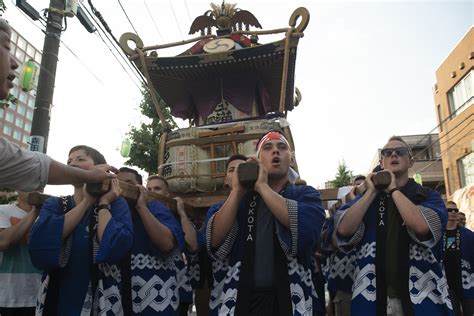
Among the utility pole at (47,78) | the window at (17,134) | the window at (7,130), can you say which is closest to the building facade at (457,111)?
the utility pole at (47,78)

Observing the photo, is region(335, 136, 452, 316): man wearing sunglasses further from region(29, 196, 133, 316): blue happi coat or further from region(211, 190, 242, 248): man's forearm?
region(29, 196, 133, 316): blue happi coat

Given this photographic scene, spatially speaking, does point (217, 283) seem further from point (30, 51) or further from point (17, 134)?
point (17, 134)

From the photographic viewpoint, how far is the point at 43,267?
2.12 metres

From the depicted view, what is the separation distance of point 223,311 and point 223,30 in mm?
5021

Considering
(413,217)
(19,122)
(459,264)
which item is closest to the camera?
(413,217)

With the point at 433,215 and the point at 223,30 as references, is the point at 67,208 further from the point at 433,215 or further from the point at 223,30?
the point at 223,30

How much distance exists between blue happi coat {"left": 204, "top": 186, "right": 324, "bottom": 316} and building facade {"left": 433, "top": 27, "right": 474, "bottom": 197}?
473 inches

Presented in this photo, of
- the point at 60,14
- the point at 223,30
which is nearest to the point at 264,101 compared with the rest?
the point at 223,30

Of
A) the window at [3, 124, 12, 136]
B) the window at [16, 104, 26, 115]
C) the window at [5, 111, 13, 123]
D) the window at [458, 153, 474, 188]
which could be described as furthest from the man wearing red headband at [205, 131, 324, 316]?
the window at [16, 104, 26, 115]

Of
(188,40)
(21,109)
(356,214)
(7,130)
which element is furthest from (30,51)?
(356,214)

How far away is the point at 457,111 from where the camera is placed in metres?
13.7

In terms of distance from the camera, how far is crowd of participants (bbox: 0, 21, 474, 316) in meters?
2.03

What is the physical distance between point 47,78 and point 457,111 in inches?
519

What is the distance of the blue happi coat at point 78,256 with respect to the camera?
6.86ft
